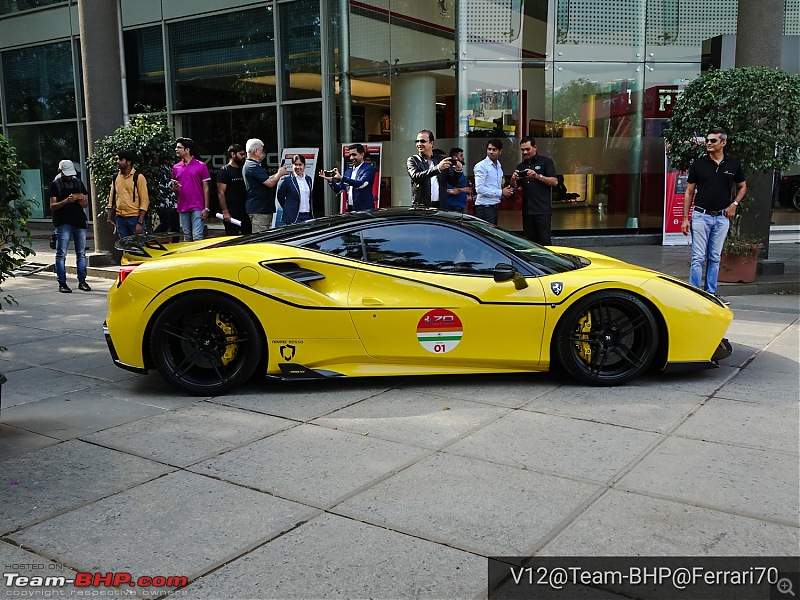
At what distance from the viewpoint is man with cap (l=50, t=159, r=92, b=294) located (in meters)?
10.9

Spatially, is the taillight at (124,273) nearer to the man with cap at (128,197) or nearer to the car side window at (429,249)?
the car side window at (429,249)

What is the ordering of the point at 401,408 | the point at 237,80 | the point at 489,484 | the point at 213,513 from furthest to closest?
1. the point at 237,80
2. the point at 401,408
3. the point at 489,484
4. the point at 213,513

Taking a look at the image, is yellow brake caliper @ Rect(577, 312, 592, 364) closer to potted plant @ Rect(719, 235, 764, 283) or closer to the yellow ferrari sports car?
the yellow ferrari sports car

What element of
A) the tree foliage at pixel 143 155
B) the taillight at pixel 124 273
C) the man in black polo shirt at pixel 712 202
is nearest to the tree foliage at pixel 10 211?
the taillight at pixel 124 273

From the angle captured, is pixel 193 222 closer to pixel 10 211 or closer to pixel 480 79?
pixel 480 79

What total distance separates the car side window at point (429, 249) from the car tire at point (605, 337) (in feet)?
2.29

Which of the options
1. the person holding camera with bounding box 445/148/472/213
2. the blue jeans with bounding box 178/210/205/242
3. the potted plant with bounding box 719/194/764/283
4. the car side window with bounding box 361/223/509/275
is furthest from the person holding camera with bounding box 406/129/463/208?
the car side window with bounding box 361/223/509/275

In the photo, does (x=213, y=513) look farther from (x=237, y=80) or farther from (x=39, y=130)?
(x=39, y=130)

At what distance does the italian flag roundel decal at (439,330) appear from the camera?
552cm

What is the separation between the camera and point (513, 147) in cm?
1482

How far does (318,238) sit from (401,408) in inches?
57.6

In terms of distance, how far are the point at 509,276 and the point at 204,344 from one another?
7.38 feet

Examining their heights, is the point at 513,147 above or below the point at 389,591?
above

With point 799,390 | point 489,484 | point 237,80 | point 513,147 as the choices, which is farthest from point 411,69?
point 489,484
